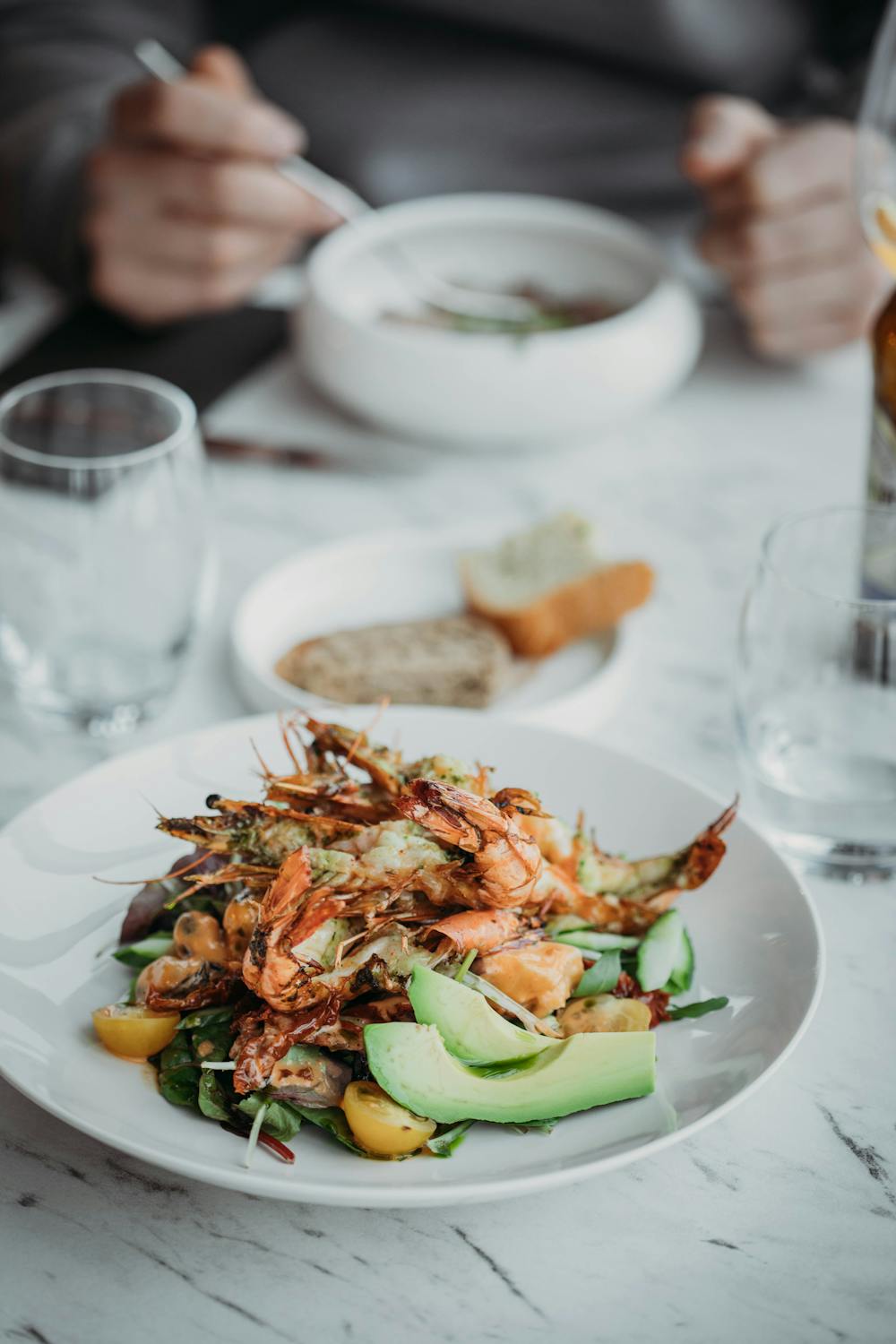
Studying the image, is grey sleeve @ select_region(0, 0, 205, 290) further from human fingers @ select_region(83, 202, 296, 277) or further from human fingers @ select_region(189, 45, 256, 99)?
human fingers @ select_region(189, 45, 256, 99)

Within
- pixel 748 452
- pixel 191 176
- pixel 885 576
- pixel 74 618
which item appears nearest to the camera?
pixel 885 576

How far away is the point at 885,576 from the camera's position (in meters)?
1.30

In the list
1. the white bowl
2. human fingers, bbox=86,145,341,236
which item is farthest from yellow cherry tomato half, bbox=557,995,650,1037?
human fingers, bbox=86,145,341,236

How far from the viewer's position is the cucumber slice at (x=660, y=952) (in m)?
0.95

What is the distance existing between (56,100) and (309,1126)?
7.26 ft

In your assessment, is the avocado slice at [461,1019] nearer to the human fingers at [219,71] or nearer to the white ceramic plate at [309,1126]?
the white ceramic plate at [309,1126]

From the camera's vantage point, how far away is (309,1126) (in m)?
0.87

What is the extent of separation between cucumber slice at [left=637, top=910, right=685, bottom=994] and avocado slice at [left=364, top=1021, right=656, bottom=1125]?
10 cm

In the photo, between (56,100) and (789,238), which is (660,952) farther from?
(56,100)

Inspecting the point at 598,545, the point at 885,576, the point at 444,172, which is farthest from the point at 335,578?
the point at 444,172

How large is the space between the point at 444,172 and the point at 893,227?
157 centimetres

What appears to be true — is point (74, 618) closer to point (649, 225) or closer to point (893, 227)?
point (893, 227)

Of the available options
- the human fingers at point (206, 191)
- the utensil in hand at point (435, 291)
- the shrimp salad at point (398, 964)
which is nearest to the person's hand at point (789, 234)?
the utensil in hand at point (435, 291)

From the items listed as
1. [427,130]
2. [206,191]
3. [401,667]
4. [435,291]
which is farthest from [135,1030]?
[427,130]
